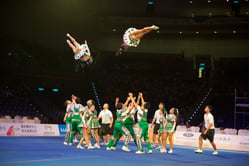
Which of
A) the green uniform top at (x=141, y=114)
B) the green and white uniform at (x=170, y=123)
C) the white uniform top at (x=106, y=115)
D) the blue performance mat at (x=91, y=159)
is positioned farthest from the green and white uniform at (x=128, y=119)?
the white uniform top at (x=106, y=115)

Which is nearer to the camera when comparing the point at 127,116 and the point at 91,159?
the point at 91,159

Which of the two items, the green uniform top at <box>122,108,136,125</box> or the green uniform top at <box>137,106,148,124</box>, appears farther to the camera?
the green uniform top at <box>137,106,148,124</box>

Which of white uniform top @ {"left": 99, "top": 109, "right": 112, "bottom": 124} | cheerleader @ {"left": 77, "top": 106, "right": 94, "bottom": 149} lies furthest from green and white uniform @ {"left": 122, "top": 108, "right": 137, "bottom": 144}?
white uniform top @ {"left": 99, "top": 109, "right": 112, "bottom": 124}

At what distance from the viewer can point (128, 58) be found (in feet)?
114

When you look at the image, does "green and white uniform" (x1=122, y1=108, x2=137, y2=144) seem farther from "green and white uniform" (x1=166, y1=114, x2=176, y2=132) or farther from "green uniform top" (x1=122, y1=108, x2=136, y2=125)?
"green and white uniform" (x1=166, y1=114, x2=176, y2=132)

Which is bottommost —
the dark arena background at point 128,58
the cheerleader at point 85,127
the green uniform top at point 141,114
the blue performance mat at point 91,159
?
the blue performance mat at point 91,159

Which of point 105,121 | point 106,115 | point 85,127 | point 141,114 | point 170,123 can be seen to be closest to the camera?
point 141,114

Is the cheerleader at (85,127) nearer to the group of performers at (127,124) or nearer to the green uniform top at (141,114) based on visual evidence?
the group of performers at (127,124)

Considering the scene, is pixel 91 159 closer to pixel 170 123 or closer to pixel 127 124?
pixel 127 124

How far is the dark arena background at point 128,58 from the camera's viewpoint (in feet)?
90.1

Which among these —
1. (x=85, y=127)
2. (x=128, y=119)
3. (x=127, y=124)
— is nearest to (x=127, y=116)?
(x=128, y=119)

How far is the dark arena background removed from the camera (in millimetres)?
27452

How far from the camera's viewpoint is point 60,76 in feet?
99.8

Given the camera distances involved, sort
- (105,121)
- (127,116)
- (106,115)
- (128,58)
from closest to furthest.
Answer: (127,116) → (106,115) → (105,121) → (128,58)
